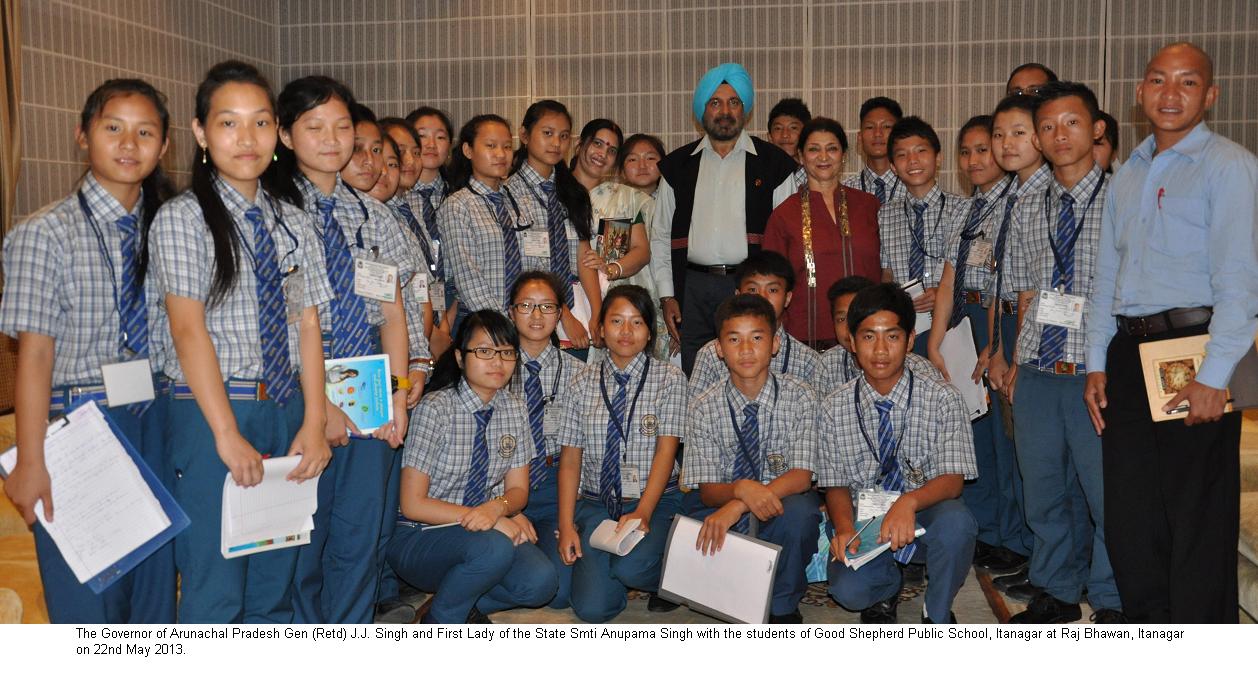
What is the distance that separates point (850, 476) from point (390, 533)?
157cm

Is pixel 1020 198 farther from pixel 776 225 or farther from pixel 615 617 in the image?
pixel 615 617

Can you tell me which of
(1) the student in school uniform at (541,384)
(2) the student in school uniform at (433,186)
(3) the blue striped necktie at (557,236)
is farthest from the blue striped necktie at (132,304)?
(3) the blue striped necktie at (557,236)

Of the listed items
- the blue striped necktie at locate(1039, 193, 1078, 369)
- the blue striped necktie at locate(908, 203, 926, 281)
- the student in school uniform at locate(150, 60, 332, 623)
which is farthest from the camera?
the blue striped necktie at locate(908, 203, 926, 281)

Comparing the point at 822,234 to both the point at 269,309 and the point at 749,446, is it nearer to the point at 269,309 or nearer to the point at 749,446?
the point at 749,446

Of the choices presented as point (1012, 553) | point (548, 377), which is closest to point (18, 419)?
point (548, 377)

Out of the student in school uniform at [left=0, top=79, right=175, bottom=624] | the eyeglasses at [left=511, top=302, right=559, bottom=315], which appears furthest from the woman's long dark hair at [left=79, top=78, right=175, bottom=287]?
the eyeglasses at [left=511, top=302, right=559, bottom=315]

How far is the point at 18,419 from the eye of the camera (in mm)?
2461

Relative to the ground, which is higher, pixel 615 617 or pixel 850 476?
pixel 850 476

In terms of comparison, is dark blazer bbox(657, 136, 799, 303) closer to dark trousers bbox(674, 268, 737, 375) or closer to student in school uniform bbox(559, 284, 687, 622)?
dark trousers bbox(674, 268, 737, 375)

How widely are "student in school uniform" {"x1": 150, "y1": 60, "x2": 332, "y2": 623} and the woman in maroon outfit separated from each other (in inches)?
95.1

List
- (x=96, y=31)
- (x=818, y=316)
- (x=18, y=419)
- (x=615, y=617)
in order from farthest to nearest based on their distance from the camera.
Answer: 1. (x=96, y=31)
2. (x=818, y=316)
3. (x=615, y=617)
4. (x=18, y=419)

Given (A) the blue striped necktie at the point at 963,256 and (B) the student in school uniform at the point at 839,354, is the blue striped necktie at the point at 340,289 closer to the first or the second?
(B) the student in school uniform at the point at 839,354

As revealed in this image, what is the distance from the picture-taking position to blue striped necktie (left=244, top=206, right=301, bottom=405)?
8.46ft

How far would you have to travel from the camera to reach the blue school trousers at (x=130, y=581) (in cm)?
259
